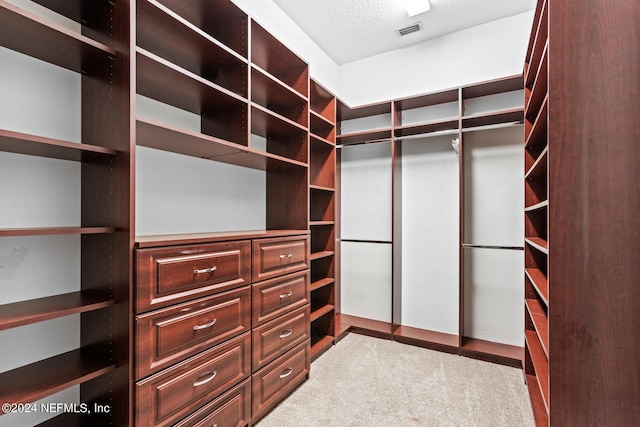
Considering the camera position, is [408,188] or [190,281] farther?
[408,188]

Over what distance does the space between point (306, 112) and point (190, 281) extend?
5.02 feet

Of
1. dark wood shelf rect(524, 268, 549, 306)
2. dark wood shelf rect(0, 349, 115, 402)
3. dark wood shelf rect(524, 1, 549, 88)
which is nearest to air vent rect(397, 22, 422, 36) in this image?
dark wood shelf rect(524, 1, 549, 88)

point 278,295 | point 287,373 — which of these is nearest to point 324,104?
point 278,295

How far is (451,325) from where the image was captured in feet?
10.1

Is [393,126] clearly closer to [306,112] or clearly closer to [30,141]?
[306,112]

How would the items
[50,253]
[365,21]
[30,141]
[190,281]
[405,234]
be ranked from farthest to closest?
[405,234] → [365,21] → [190,281] → [50,253] → [30,141]

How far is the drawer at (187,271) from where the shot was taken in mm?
1271

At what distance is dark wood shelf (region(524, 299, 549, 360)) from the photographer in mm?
1476

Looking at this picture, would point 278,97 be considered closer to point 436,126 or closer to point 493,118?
point 436,126

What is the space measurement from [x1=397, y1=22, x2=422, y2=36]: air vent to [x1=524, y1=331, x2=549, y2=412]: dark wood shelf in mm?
2695

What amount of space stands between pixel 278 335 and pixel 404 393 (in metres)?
0.97

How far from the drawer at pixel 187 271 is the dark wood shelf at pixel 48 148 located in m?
0.43

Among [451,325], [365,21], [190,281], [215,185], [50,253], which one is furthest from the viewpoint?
[451,325]

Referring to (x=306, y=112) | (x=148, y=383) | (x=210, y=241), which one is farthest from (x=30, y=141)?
(x=306, y=112)
